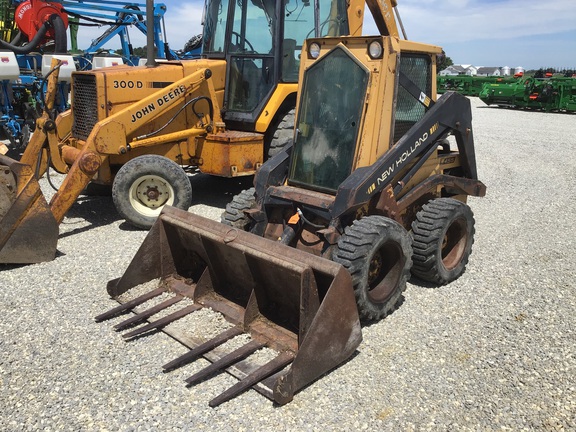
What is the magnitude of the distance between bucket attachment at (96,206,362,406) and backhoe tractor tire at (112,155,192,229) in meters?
1.78

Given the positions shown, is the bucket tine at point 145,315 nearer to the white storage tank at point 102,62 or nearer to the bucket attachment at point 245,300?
the bucket attachment at point 245,300

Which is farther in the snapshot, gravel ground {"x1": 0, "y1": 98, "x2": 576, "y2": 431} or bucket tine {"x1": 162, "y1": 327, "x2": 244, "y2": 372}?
bucket tine {"x1": 162, "y1": 327, "x2": 244, "y2": 372}

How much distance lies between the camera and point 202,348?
340cm

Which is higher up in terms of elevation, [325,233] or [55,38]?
[55,38]

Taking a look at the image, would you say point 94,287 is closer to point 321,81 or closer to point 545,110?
point 321,81

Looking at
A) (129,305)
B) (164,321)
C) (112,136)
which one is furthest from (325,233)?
(112,136)

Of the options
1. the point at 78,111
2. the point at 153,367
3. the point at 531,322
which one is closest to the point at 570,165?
the point at 531,322

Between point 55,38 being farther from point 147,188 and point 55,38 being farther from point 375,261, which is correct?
point 375,261

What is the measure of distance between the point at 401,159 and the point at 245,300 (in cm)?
165

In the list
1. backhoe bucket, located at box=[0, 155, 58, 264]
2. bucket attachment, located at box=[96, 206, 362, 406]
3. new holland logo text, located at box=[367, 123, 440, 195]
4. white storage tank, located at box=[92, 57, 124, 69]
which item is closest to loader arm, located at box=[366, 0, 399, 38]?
new holland logo text, located at box=[367, 123, 440, 195]

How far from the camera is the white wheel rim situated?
19.6 feet

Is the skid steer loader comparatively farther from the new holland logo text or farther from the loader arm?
the loader arm

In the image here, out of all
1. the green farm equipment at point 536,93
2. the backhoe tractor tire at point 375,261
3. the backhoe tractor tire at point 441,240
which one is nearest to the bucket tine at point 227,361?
the backhoe tractor tire at point 375,261

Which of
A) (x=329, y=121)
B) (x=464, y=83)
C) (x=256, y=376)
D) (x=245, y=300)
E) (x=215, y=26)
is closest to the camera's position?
(x=256, y=376)
